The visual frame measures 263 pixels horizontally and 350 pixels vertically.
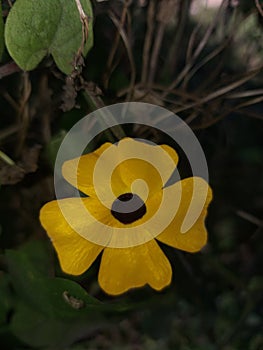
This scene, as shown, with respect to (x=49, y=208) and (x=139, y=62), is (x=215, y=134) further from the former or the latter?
(x=49, y=208)

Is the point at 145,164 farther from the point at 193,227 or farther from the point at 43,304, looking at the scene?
the point at 43,304

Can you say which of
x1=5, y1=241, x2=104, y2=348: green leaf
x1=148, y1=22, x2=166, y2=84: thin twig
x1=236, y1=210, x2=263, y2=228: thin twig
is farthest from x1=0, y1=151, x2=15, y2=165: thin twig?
x1=236, y1=210, x2=263, y2=228: thin twig

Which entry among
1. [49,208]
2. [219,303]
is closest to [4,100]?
[49,208]

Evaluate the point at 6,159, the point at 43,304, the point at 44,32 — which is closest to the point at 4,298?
the point at 43,304

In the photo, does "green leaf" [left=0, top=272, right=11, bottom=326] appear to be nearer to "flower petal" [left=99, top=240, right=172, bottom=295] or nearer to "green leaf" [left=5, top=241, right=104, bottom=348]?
"green leaf" [left=5, top=241, right=104, bottom=348]

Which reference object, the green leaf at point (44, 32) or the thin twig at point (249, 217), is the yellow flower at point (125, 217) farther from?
the thin twig at point (249, 217)

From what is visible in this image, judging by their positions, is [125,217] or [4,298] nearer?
[125,217]

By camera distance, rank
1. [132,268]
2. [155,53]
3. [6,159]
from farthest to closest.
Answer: [155,53] < [6,159] < [132,268]
